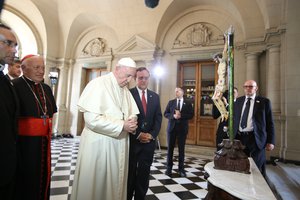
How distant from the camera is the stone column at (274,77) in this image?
5380 mm

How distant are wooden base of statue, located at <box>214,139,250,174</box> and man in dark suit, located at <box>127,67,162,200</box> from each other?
1.11 m

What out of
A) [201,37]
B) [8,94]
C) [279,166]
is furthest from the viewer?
[201,37]

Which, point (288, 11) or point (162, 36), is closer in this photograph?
point (288, 11)

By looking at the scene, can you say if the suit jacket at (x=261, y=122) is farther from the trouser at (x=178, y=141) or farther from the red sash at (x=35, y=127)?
the red sash at (x=35, y=127)

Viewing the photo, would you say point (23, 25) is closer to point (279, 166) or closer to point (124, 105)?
point (124, 105)

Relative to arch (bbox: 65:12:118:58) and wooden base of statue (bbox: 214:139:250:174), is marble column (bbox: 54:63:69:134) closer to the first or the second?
arch (bbox: 65:12:118:58)

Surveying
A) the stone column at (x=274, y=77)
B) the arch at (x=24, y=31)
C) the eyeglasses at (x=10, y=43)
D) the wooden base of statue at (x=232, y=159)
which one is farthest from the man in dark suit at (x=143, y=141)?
the arch at (x=24, y=31)

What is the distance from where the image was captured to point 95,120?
1.77 metres

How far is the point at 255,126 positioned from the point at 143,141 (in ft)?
5.32

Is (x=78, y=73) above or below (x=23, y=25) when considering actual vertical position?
below

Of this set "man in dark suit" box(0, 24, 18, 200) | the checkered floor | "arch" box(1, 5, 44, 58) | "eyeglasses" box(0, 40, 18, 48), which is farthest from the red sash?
"arch" box(1, 5, 44, 58)

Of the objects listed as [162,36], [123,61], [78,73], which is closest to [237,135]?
[123,61]

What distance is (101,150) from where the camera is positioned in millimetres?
1812

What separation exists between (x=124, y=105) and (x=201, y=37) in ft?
20.2
